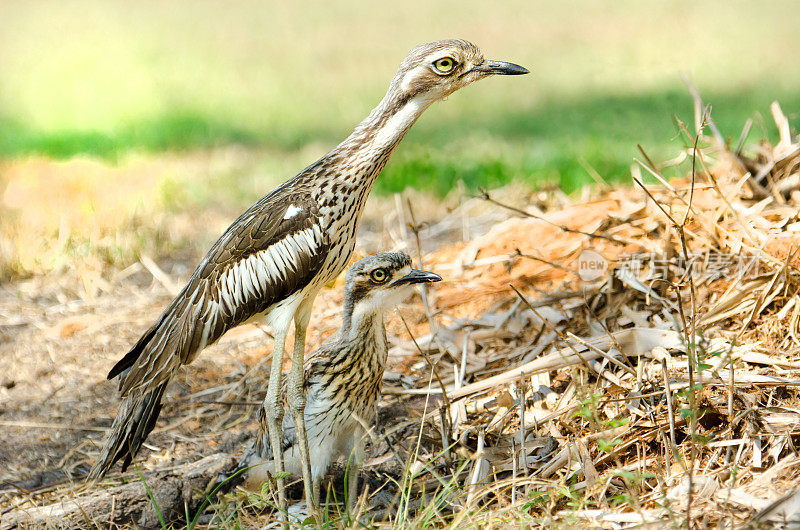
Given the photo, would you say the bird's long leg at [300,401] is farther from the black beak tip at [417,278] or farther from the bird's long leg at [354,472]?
the black beak tip at [417,278]

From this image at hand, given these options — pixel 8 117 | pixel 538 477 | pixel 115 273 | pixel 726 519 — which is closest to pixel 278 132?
pixel 8 117

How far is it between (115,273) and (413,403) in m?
2.95

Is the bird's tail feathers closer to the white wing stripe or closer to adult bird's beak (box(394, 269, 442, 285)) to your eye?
the white wing stripe

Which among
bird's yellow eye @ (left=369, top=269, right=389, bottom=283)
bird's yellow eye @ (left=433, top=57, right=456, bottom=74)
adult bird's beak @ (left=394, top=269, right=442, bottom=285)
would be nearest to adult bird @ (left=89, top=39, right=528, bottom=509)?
bird's yellow eye @ (left=433, top=57, right=456, bottom=74)

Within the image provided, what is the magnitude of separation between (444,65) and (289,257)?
1013 mm

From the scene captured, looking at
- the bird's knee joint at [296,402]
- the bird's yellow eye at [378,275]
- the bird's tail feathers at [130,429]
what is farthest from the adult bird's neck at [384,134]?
the bird's tail feathers at [130,429]

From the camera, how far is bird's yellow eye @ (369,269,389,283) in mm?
3775

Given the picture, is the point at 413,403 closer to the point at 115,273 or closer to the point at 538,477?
the point at 538,477

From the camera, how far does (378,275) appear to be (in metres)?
3.78

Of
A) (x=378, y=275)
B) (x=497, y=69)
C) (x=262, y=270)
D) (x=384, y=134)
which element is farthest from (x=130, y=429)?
(x=497, y=69)

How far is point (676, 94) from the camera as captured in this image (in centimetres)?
1046

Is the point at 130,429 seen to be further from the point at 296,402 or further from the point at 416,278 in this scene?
the point at 416,278

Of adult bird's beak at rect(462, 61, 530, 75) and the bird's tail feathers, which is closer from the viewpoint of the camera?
adult bird's beak at rect(462, 61, 530, 75)

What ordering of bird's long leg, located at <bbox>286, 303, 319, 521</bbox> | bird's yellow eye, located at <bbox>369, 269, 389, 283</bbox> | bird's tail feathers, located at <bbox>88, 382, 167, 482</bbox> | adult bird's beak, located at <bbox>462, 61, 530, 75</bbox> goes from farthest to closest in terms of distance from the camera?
bird's tail feathers, located at <bbox>88, 382, 167, 482</bbox>, bird's yellow eye, located at <bbox>369, 269, 389, 283</bbox>, adult bird's beak, located at <bbox>462, 61, 530, 75</bbox>, bird's long leg, located at <bbox>286, 303, 319, 521</bbox>
